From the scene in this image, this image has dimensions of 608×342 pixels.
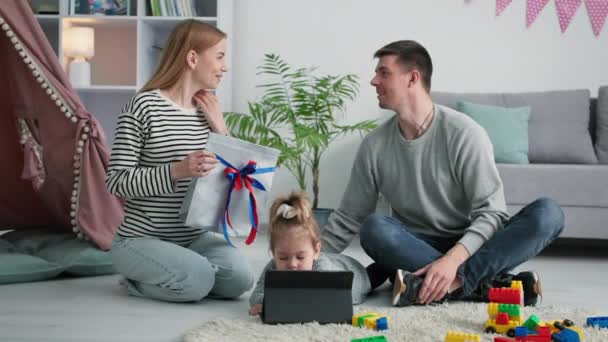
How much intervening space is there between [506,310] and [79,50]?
3.14 metres

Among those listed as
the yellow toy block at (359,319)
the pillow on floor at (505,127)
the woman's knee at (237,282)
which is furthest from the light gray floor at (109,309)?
the pillow on floor at (505,127)

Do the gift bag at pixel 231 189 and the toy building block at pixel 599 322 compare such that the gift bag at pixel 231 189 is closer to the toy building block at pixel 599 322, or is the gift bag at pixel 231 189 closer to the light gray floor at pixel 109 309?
the light gray floor at pixel 109 309

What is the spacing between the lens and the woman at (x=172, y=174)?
223cm

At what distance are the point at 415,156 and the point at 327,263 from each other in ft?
1.55

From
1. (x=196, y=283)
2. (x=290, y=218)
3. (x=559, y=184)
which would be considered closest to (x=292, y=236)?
(x=290, y=218)

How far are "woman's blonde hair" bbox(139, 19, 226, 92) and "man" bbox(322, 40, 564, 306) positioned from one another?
53cm

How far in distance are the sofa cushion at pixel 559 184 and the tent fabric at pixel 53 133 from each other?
5.77ft

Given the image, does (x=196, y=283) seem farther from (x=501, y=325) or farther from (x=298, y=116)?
(x=298, y=116)

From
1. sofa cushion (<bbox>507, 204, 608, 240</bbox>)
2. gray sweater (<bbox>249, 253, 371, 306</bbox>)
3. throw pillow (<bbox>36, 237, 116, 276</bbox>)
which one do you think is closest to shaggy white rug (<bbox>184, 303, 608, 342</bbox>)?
gray sweater (<bbox>249, 253, 371, 306</bbox>)

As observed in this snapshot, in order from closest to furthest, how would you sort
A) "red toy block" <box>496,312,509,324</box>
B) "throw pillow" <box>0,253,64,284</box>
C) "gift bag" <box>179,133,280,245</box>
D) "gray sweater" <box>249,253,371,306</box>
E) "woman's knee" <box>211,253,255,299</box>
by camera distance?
"red toy block" <box>496,312,509,324</box>, "gray sweater" <box>249,253,371,306</box>, "gift bag" <box>179,133,280,245</box>, "woman's knee" <box>211,253,255,299</box>, "throw pillow" <box>0,253,64,284</box>

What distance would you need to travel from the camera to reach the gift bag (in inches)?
87.1

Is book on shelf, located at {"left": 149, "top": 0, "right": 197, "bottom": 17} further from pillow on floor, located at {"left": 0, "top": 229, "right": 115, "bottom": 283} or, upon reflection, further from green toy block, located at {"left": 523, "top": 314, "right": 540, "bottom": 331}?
green toy block, located at {"left": 523, "top": 314, "right": 540, "bottom": 331}

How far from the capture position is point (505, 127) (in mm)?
3955

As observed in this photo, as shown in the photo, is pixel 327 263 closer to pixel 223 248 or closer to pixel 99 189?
pixel 223 248
